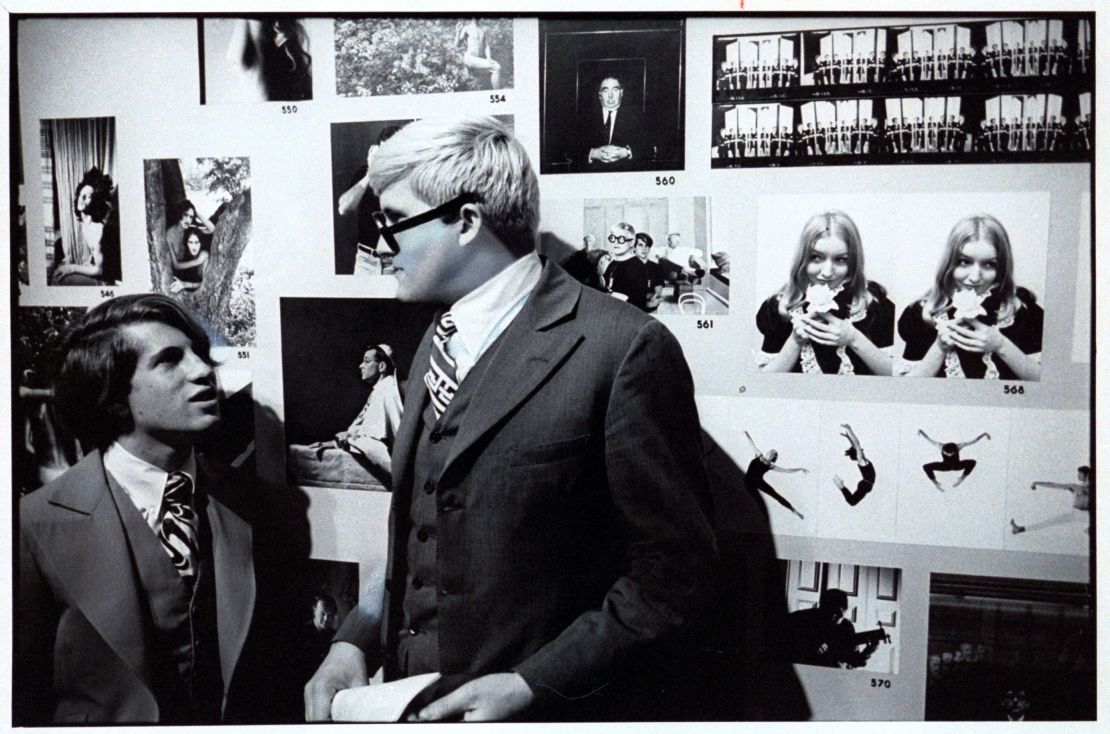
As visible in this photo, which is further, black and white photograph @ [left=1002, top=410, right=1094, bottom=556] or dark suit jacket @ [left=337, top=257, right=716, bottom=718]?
black and white photograph @ [left=1002, top=410, right=1094, bottom=556]

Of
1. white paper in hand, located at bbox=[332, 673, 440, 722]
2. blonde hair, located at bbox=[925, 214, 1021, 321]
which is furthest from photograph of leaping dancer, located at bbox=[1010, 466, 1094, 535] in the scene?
white paper in hand, located at bbox=[332, 673, 440, 722]

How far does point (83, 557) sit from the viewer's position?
60.0 inches

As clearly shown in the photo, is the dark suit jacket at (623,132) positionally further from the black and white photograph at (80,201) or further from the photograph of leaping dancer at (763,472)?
the black and white photograph at (80,201)

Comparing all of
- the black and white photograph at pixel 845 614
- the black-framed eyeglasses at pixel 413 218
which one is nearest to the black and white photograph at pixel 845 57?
the black-framed eyeglasses at pixel 413 218

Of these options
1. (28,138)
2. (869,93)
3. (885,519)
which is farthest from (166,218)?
(885,519)

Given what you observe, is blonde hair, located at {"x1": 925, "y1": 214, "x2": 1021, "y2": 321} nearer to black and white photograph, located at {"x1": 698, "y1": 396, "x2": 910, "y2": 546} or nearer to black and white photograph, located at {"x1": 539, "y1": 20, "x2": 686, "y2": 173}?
black and white photograph, located at {"x1": 698, "y1": 396, "x2": 910, "y2": 546}

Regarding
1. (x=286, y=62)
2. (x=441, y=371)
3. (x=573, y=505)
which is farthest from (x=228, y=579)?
(x=286, y=62)

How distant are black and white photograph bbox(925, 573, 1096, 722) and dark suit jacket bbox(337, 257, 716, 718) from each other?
0.48m

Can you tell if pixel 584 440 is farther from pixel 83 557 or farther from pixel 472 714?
pixel 83 557

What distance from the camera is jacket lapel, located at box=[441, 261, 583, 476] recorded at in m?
1.36

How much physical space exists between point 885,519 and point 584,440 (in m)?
0.60

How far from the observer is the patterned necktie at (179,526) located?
5.03 ft

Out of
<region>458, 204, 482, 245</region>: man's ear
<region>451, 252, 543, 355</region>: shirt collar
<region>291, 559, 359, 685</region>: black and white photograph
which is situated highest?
<region>458, 204, 482, 245</region>: man's ear

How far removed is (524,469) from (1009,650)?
3.17 ft
